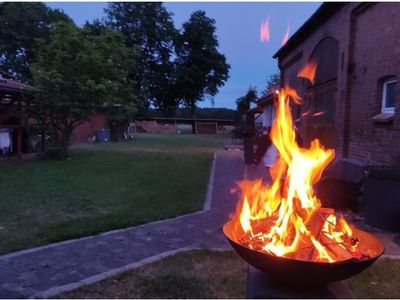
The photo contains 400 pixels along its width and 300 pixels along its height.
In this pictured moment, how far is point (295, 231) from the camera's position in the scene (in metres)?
3.02

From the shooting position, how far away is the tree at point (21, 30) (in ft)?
118

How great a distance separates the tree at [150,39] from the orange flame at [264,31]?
39.3 m

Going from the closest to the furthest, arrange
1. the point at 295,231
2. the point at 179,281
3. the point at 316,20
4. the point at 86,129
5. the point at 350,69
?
1. the point at 295,231
2. the point at 179,281
3. the point at 350,69
4. the point at 316,20
5. the point at 86,129

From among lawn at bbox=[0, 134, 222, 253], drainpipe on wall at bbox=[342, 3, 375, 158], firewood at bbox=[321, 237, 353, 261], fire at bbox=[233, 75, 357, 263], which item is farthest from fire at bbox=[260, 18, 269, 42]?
drainpipe on wall at bbox=[342, 3, 375, 158]

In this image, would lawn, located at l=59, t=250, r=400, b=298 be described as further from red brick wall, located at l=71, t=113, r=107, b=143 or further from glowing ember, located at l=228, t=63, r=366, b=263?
red brick wall, located at l=71, t=113, r=107, b=143

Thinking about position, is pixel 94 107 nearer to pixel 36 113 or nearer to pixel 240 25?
pixel 36 113

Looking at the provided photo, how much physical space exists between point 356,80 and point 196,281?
683 centimetres

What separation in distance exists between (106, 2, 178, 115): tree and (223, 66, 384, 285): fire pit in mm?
39520

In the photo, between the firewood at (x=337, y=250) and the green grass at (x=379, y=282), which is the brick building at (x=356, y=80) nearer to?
the green grass at (x=379, y=282)

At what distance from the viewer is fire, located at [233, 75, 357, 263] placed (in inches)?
115

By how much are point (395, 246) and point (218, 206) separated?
129 inches

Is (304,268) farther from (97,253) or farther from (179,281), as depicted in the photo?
(97,253)

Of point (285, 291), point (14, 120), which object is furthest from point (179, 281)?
point (14, 120)

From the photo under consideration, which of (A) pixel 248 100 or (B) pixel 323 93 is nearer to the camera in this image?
(B) pixel 323 93
